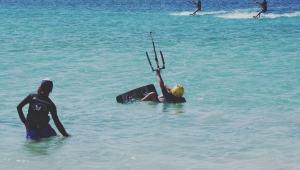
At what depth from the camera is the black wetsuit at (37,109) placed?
954 centimetres

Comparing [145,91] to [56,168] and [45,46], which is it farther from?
[45,46]

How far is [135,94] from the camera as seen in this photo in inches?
623

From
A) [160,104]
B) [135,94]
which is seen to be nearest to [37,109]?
[160,104]

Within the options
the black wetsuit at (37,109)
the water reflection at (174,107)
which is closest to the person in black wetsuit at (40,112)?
A: the black wetsuit at (37,109)

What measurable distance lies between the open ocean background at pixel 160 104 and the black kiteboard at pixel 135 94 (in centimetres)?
31

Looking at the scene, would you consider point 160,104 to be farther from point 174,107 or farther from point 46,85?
point 46,85

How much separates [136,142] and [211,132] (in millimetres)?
1744

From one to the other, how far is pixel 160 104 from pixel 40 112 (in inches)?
232

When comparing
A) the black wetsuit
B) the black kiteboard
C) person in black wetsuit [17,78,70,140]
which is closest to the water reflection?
the black kiteboard

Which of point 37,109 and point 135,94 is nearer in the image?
point 37,109

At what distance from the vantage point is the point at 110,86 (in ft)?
60.8

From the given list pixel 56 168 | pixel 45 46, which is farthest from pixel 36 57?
pixel 56 168

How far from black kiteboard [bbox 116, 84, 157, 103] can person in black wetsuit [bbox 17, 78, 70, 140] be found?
5437 mm

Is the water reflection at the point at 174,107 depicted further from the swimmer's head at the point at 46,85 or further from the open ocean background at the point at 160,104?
the swimmer's head at the point at 46,85
